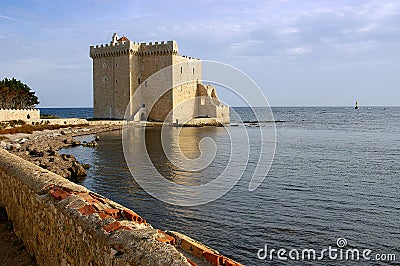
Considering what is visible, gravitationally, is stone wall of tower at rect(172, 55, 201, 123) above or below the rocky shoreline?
above

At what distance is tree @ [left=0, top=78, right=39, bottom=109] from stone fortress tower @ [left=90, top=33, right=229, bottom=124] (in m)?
7.68

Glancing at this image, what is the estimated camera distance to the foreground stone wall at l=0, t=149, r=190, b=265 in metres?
2.77

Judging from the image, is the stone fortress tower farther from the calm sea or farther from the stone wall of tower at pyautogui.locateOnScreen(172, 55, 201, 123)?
the calm sea

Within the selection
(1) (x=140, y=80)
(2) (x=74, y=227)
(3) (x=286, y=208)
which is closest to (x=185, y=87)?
(1) (x=140, y=80)

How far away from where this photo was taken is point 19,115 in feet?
105

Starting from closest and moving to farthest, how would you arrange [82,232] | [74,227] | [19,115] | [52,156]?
[82,232] < [74,227] < [52,156] < [19,115]

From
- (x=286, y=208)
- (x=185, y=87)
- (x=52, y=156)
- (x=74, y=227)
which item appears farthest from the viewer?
(x=185, y=87)

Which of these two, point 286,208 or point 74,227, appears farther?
point 286,208

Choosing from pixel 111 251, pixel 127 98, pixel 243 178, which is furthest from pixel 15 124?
pixel 111 251

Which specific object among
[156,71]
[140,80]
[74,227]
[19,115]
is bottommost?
[74,227]

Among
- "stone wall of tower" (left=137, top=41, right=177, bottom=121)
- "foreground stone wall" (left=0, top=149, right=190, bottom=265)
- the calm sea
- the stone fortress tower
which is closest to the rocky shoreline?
the calm sea

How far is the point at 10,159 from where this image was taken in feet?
22.2

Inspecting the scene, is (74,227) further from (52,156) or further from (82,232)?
(52,156)

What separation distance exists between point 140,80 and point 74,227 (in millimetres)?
38504
